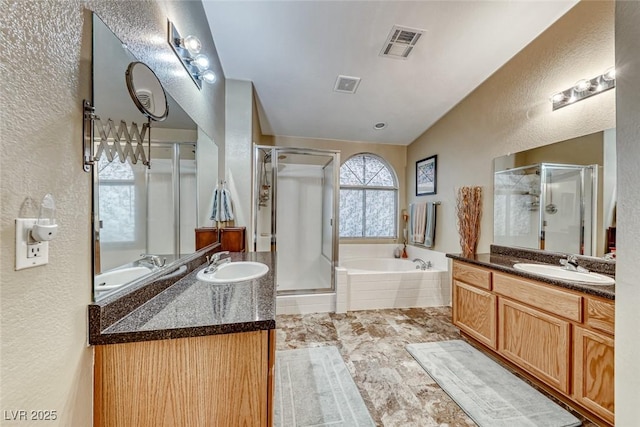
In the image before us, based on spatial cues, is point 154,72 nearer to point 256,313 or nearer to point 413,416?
point 256,313

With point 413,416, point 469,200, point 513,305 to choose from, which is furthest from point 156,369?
point 469,200

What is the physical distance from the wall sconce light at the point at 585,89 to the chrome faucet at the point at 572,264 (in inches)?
49.7

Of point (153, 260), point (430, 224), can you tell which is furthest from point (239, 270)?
point (430, 224)

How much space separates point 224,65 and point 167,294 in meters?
2.40

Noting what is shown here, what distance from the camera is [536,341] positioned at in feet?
5.97

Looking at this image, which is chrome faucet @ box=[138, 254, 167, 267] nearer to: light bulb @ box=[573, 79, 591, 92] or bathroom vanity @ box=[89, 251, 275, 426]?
bathroom vanity @ box=[89, 251, 275, 426]

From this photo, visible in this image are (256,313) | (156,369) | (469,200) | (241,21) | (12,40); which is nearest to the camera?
(12,40)

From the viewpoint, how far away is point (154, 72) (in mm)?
1356

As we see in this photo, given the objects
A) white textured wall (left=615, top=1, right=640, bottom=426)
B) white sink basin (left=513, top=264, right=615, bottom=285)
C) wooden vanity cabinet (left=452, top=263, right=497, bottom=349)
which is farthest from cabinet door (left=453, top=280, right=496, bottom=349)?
white textured wall (left=615, top=1, right=640, bottom=426)

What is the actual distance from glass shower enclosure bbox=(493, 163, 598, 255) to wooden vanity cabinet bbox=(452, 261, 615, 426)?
2.06 ft

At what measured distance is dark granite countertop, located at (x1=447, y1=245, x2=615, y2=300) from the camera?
151 cm

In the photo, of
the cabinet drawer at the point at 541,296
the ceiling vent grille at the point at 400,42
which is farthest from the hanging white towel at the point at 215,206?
the cabinet drawer at the point at 541,296

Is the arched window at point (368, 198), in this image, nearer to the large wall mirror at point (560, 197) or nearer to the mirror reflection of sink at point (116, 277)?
the large wall mirror at point (560, 197)

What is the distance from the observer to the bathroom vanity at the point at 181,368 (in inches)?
34.6
